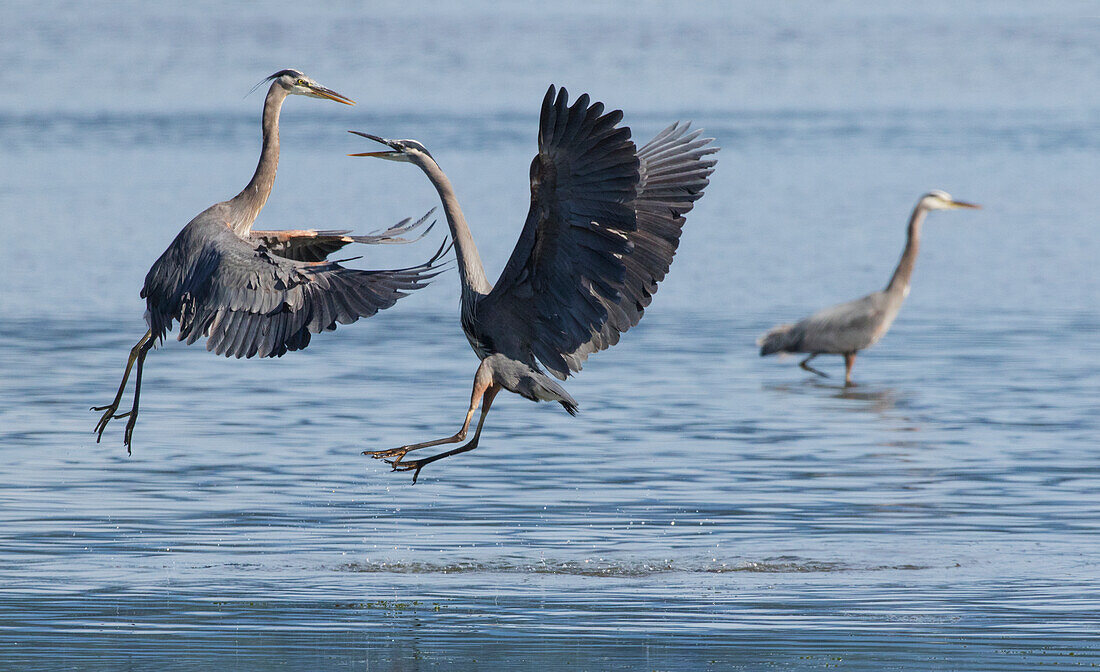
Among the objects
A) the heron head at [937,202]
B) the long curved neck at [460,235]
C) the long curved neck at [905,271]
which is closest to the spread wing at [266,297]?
the long curved neck at [460,235]

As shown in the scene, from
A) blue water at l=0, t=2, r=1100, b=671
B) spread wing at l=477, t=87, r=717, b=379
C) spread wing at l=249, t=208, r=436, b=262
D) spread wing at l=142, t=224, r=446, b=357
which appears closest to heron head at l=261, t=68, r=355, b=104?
spread wing at l=249, t=208, r=436, b=262

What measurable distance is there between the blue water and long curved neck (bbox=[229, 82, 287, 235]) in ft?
5.05

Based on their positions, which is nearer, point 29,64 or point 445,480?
point 445,480

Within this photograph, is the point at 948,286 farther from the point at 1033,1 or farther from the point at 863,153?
the point at 1033,1

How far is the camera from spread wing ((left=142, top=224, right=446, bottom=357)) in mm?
9539

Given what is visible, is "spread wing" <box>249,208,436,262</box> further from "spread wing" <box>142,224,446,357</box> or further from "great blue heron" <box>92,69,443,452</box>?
"spread wing" <box>142,224,446,357</box>

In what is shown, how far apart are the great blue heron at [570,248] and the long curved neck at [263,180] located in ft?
4.16

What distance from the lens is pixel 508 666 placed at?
740cm

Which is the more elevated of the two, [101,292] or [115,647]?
[115,647]

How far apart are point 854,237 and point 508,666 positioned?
59.5ft

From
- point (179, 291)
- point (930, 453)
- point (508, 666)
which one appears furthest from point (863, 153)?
point (508, 666)

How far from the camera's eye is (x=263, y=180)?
34.1 feet

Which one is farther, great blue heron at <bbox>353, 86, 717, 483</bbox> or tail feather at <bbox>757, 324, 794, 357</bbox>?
tail feather at <bbox>757, 324, 794, 357</bbox>

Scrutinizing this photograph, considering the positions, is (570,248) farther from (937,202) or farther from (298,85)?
(937,202)
